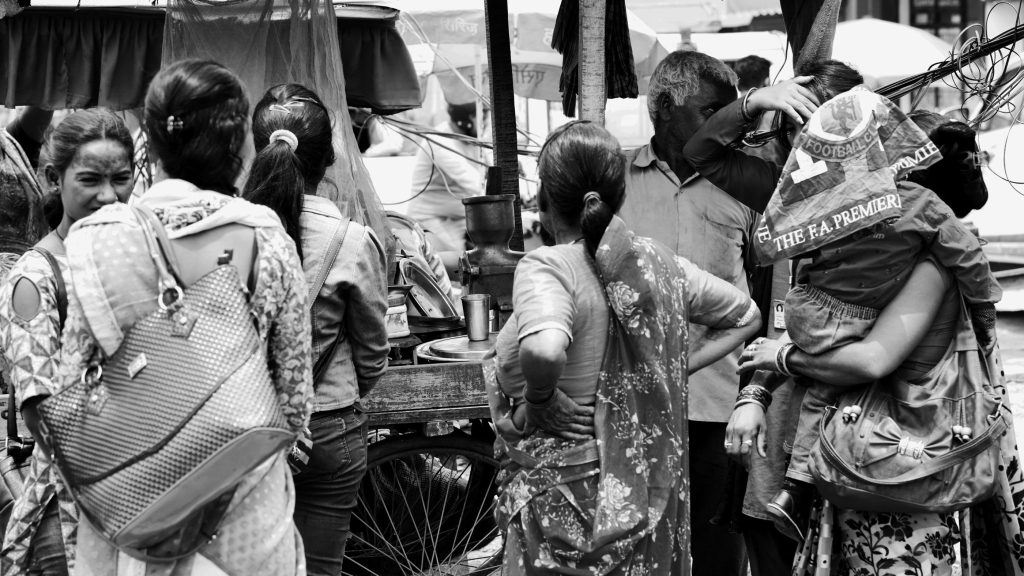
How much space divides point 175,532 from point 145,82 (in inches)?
204

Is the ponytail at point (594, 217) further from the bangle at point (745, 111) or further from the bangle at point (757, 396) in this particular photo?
the bangle at point (745, 111)

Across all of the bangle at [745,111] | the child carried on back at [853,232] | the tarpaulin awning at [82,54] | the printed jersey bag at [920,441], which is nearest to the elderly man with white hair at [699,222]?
the bangle at [745,111]

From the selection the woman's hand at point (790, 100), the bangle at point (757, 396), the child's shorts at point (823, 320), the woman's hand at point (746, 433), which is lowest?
the woman's hand at point (746, 433)

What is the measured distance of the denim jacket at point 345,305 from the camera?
287cm

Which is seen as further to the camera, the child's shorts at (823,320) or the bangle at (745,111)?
the bangle at (745,111)

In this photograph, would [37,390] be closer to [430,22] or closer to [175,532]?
[175,532]

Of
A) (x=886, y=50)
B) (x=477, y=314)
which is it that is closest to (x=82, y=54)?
(x=477, y=314)

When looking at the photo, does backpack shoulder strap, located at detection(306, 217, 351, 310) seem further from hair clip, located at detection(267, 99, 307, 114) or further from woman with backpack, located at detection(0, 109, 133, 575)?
woman with backpack, located at detection(0, 109, 133, 575)

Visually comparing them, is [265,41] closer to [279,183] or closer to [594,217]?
[279,183]

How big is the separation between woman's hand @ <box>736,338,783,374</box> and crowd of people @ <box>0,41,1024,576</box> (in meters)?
0.01

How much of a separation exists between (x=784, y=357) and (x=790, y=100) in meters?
0.76

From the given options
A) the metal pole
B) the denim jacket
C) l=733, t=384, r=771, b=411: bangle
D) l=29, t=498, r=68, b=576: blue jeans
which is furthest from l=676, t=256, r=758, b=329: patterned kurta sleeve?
the metal pole

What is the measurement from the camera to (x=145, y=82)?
6613 millimetres

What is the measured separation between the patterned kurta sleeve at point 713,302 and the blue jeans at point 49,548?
1589 mm
